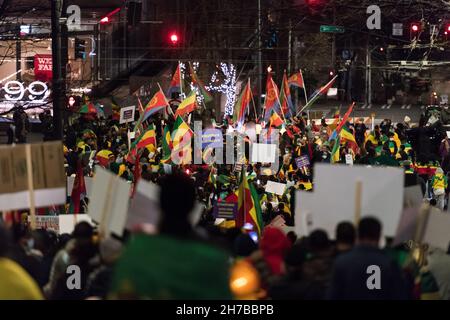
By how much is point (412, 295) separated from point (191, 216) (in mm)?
2436

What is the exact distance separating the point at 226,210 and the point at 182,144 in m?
7.13

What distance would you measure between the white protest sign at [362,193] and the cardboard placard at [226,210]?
6275 mm

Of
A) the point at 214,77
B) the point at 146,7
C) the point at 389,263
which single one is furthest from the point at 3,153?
the point at 146,7

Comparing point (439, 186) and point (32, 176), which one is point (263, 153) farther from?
point (32, 176)

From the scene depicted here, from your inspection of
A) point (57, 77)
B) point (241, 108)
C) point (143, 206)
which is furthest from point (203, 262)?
point (241, 108)

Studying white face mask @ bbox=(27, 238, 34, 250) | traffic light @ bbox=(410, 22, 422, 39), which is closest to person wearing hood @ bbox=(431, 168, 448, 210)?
traffic light @ bbox=(410, 22, 422, 39)

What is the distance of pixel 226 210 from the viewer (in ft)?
44.8

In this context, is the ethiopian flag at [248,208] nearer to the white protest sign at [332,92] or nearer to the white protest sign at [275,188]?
the white protest sign at [275,188]

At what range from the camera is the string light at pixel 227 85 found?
161ft

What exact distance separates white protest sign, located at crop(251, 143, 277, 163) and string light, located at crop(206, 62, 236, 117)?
27.1m

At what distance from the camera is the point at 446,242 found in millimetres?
8242

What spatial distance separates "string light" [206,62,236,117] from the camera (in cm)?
4906

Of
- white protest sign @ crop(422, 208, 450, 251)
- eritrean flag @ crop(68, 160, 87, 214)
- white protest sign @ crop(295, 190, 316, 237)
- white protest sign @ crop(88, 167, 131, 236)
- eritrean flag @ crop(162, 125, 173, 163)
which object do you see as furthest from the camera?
eritrean flag @ crop(162, 125, 173, 163)

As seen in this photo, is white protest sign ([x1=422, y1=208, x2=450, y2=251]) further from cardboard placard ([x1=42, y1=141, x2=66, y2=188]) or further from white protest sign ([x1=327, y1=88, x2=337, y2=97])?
white protest sign ([x1=327, y1=88, x2=337, y2=97])
